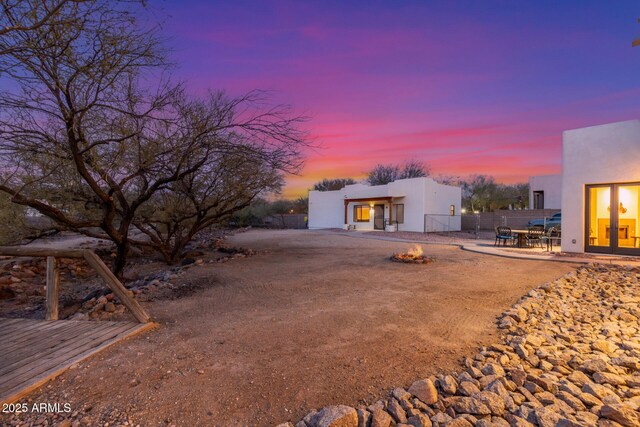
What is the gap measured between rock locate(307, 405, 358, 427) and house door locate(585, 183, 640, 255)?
11259 mm

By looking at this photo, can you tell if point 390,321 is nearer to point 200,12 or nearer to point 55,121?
point 200,12

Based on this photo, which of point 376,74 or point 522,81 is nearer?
point 376,74

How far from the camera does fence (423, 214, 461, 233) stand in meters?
22.0

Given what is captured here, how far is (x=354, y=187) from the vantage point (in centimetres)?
2925

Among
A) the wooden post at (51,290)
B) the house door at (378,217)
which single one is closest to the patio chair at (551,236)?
the house door at (378,217)

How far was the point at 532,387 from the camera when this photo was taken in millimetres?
2348

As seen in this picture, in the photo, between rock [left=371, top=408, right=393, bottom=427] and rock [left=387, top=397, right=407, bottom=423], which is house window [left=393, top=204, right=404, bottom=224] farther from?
rock [left=371, top=408, right=393, bottom=427]

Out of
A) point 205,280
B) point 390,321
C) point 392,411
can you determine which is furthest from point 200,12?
point 392,411

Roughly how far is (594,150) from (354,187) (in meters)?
20.3

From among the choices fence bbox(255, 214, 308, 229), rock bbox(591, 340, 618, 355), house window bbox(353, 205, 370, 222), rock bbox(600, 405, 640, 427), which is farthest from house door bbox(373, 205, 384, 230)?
rock bbox(600, 405, 640, 427)

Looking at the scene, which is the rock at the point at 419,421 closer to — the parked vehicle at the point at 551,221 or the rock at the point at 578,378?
the rock at the point at 578,378

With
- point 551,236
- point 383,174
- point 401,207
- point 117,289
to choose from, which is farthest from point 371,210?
point 117,289

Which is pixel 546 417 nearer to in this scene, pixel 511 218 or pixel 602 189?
pixel 602 189

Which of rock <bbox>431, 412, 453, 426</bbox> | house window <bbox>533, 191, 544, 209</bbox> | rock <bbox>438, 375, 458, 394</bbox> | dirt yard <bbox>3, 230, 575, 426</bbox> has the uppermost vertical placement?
house window <bbox>533, 191, 544, 209</bbox>
